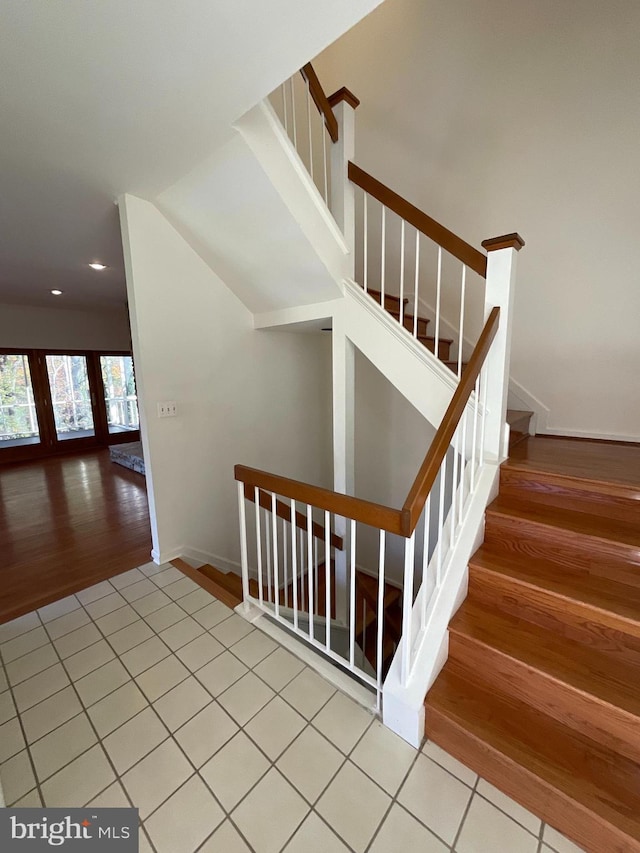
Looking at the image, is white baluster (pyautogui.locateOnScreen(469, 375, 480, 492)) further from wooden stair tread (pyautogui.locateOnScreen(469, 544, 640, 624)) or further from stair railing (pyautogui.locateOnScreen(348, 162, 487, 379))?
stair railing (pyautogui.locateOnScreen(348, 162, 487, 379))

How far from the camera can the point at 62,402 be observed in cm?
612

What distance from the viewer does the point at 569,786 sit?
1013mm

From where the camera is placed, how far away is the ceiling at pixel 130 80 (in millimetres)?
1066

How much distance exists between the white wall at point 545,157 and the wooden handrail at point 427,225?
1.06 metres

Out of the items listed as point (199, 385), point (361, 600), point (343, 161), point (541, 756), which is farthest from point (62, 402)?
point (541, 756)

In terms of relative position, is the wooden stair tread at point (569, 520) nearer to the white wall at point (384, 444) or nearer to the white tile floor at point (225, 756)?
the white tile floor at point (225, 756)

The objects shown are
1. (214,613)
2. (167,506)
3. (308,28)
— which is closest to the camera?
(308,28)

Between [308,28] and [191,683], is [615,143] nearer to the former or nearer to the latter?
[308,28]

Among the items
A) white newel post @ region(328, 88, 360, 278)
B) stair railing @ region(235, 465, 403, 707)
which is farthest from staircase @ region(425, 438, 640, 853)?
white newel post @ region(328, 88, 360, 278)

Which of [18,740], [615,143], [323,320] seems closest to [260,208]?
[323,320]

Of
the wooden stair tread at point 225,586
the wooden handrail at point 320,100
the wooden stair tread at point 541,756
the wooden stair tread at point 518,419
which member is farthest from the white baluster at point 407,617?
the wooden handrail at point 320,100

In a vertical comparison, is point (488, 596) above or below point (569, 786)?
above

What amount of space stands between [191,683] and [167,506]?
129cm

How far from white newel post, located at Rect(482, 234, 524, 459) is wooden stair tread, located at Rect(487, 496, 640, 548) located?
28 cm
